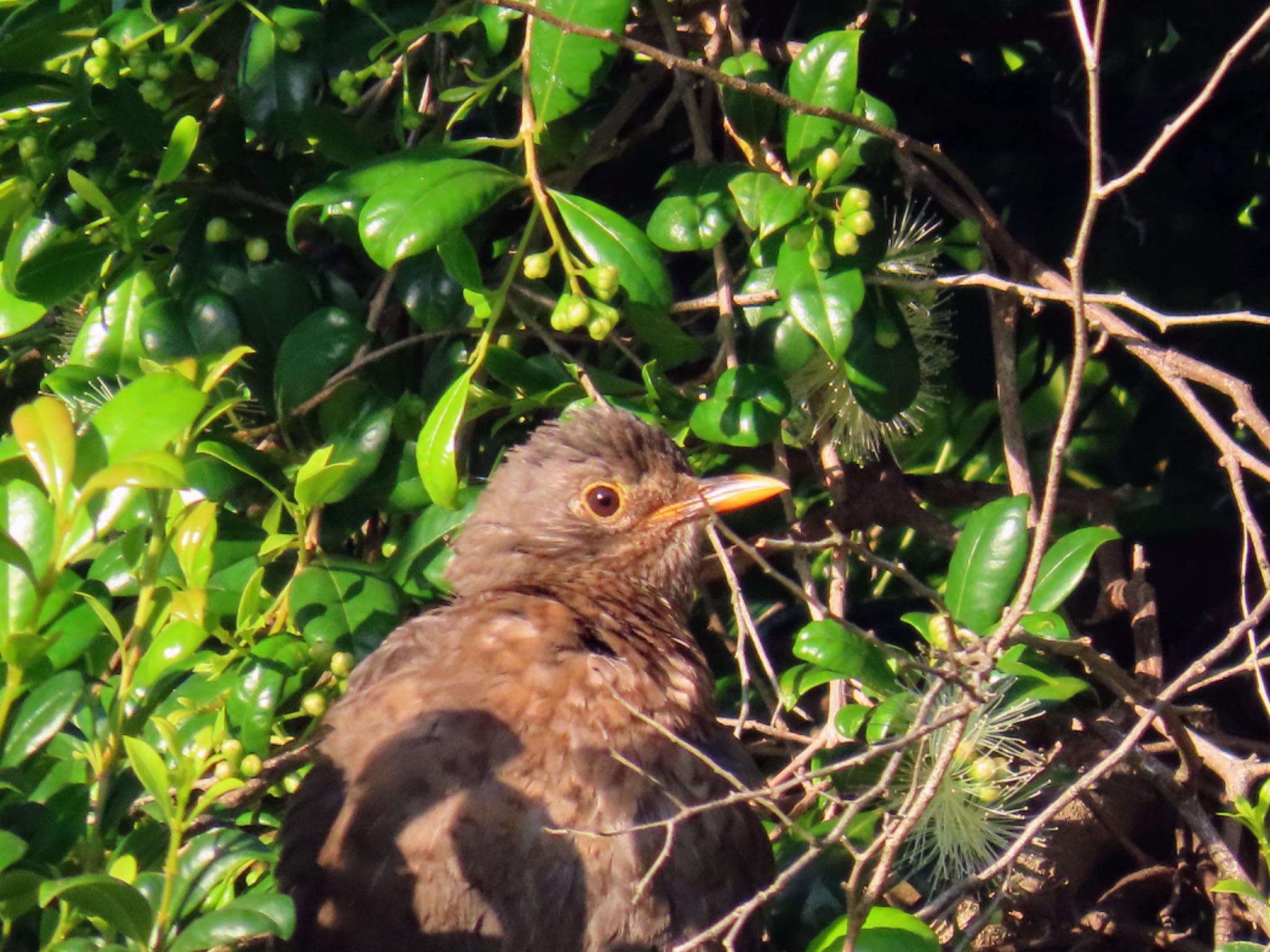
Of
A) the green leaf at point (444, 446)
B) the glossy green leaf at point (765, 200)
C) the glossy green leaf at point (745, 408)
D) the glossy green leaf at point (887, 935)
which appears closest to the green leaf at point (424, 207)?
the green leaf at point (444, 446)

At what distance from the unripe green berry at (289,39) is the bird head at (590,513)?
881 mm

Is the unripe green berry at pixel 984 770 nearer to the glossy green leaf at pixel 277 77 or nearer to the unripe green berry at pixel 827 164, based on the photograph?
the unripe green berry at pixel 827 164

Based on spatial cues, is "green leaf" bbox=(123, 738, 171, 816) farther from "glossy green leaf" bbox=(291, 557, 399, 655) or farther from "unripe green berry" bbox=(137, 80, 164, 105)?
"unripe green berry" bbox=(137, 80, 164, 105)

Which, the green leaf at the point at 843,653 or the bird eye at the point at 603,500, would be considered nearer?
the green leaf at the point at 843,653

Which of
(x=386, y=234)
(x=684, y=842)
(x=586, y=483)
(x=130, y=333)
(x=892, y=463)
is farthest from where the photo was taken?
(x=892, y=463)

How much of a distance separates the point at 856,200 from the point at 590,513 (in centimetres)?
104

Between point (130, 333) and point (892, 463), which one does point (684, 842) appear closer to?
point (892, 463)

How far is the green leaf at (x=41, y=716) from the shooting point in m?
1.92

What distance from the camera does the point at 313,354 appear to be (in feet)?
9.00

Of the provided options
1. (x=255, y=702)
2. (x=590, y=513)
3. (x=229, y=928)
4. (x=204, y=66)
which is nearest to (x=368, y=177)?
(x=204, y=66)

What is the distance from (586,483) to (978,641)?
4.08 ft

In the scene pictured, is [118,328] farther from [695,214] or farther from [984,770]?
[984,770]

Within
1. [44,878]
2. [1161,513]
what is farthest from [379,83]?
[1161,513]

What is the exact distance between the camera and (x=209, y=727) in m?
2.07
